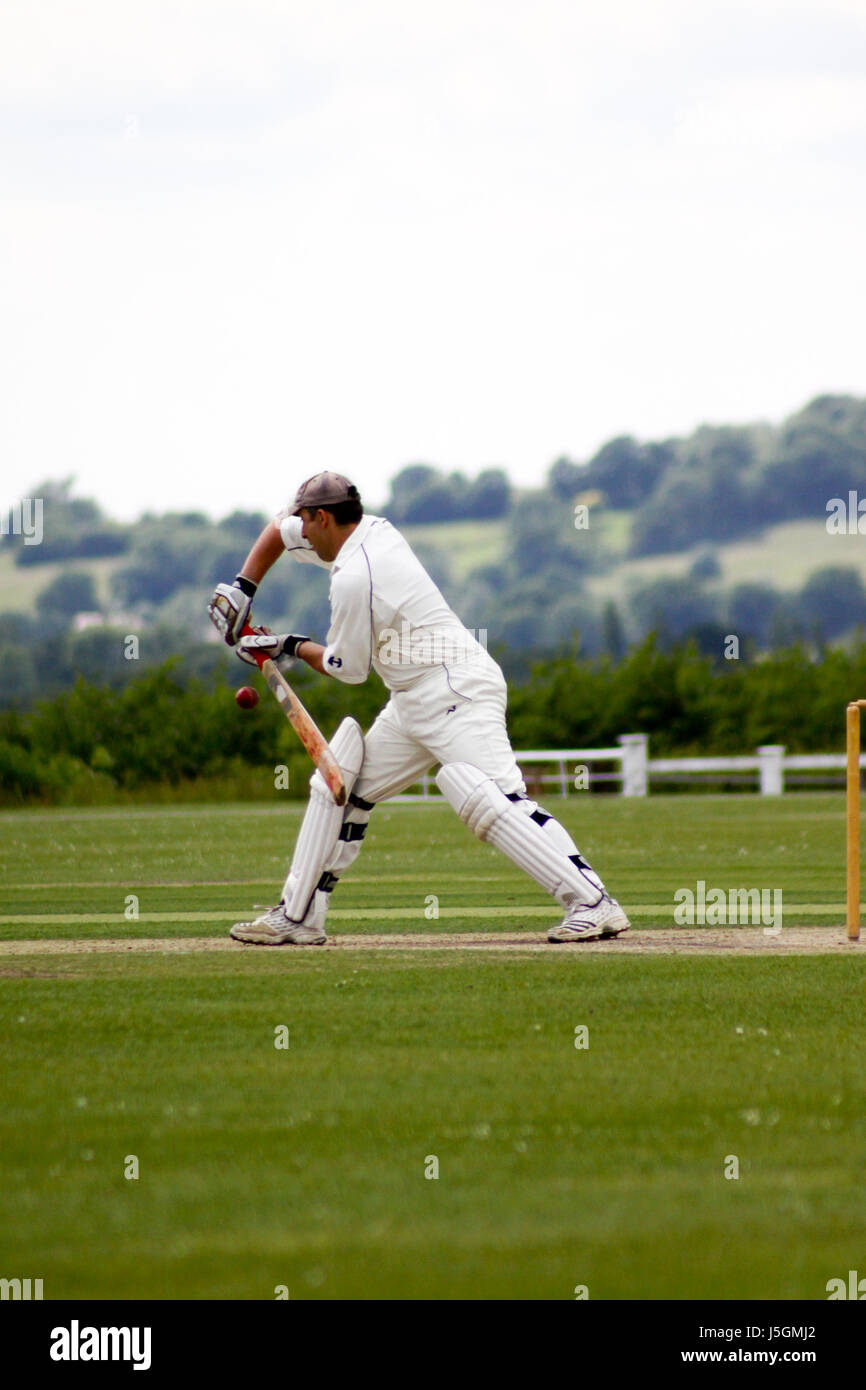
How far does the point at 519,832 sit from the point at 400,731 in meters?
0.78

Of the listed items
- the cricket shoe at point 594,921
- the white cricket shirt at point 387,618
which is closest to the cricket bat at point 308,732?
the white cricket shirt at point 387,618

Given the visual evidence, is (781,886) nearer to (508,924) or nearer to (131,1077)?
(508,924)

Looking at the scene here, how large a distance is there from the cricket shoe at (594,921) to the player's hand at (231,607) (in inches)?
78.0

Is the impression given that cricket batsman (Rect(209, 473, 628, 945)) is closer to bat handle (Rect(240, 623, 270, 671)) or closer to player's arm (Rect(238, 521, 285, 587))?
player's arm (Rect(238, 521, 285, 587))

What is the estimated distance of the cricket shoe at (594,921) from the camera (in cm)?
940

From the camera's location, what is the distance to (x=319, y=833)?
945 cm

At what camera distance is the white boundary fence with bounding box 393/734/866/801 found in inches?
1438

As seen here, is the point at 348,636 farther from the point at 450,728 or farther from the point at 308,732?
the point at 308,732

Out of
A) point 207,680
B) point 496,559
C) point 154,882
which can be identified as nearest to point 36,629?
point 496,559

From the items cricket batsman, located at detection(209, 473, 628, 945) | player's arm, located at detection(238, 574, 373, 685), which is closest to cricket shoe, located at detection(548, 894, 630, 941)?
cricket batsman, located at detection(209, 473, 628, 945)

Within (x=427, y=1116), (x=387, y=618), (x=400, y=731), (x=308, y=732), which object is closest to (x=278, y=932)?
(x=308, y=732)

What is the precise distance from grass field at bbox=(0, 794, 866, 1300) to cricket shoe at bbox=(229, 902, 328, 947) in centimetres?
20

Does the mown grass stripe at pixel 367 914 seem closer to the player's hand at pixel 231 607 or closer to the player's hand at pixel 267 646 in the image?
the player's hand at pixel 267 646

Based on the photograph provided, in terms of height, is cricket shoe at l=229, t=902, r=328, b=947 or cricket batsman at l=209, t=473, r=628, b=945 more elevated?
cricket batsman at l=209, t=473, r=628, b=945
